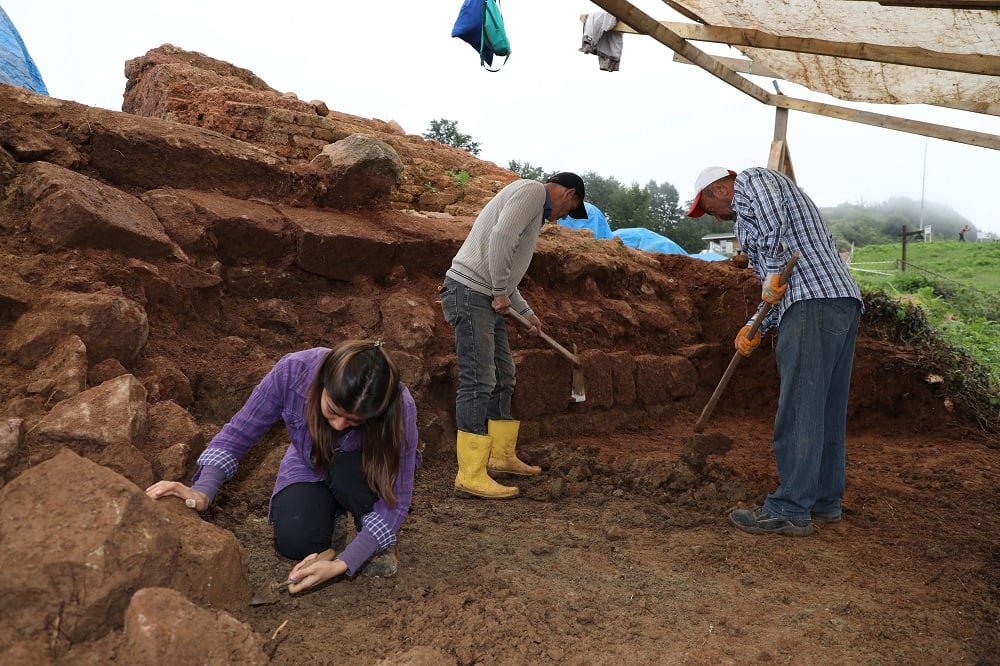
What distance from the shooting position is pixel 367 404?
2270 millimetres

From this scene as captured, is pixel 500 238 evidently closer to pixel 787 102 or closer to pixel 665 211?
pixel 787 102

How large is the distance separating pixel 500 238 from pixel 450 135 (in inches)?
697

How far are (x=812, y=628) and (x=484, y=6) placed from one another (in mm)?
3965

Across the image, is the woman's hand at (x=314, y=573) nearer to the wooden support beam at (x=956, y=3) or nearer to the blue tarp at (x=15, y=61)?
the wooden support beam at (x=956, y=3)

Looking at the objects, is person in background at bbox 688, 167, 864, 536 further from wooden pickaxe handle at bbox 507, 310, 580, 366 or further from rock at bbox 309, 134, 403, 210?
rock at bbox 309, 134, 403, 210

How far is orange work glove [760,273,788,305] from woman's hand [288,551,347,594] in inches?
100.0

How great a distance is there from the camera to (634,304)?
673cm

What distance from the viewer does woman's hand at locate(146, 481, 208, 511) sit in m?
2.37

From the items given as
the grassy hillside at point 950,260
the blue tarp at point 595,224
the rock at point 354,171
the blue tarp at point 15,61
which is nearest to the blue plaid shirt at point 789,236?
the rock at point 354,171

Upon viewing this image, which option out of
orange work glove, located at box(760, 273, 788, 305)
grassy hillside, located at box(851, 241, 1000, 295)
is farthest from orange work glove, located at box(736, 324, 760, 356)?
grassy hillside, located at box(851, 241, 1000, 295)

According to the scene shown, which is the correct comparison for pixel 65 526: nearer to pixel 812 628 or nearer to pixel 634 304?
pixel 812 628

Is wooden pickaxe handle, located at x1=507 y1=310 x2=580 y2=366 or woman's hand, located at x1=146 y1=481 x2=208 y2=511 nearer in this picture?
woman's hand, located at x1=146 y1=481 x2=208 y2=511

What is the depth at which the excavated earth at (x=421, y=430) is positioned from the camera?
86.0 inches

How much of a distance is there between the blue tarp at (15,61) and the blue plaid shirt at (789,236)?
19.5 feet
